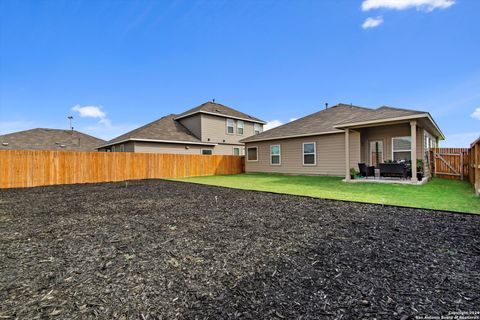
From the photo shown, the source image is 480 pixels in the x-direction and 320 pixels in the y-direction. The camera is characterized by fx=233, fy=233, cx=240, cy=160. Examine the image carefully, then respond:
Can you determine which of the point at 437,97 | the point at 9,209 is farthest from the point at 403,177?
the point at 9,209

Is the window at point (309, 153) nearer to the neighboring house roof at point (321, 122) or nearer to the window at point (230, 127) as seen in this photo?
the neighboring house roof at point (321, 122)

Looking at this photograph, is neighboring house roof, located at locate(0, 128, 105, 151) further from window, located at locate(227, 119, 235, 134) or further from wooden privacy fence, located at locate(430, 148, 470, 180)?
wooden privacy fence, located at locate(430, 148, 470, 180)

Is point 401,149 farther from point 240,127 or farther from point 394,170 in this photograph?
point 240,127

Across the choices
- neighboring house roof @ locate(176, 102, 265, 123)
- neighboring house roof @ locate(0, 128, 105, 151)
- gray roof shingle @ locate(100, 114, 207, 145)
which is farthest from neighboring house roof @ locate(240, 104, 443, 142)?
neighboring house roof @ locate(0, 128, 105, 151)

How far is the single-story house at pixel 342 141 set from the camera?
10750 mm

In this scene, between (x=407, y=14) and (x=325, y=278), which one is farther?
(x=407, y=14)

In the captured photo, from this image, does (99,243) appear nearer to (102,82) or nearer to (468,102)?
(468,102)

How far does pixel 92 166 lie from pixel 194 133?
973cm

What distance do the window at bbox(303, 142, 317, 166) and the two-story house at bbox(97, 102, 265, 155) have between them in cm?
939

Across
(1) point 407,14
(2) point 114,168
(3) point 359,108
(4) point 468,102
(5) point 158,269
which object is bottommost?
(5) point 158,269

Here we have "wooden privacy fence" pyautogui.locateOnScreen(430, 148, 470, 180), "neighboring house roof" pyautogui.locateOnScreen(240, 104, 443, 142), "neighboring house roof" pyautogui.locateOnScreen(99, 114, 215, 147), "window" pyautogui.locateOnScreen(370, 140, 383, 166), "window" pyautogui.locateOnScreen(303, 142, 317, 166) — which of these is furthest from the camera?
"neighboring house roof" pyautogui.locateOnScreen(99, 114, 215, 147)

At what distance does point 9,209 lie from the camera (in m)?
6.27

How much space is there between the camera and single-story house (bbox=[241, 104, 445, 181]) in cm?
1075

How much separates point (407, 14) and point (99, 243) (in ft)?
43.5
